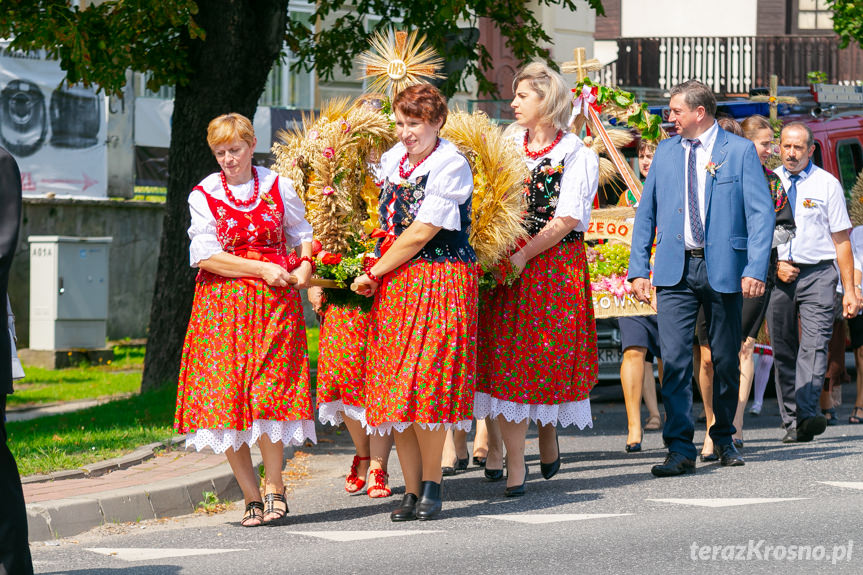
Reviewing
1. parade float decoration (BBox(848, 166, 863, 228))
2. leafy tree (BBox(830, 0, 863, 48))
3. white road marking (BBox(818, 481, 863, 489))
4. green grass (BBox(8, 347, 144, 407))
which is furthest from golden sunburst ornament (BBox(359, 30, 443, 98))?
leafy tree (BBox(830, 0, 863, 48))

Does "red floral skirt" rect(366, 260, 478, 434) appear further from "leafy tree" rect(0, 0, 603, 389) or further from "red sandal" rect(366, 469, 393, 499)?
"leafy tree" rect(0, 0, 603, 389)

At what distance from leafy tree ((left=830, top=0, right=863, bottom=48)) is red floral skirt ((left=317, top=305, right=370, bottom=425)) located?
12656mm

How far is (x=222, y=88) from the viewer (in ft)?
39.1

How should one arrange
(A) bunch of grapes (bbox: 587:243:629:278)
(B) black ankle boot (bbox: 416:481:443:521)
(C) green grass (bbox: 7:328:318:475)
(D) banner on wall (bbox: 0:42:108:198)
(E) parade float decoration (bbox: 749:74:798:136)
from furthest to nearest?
1. (D) banner on wall (bbox: 0:42:108:198)
2. (E) parade float decoration (bbox: 749:74:798:136)
3. (A) bunch of grapes (bbox: 587:243:629:278)
4. (C) green grass (bbox: 7:328:318:475)
5. (B) black ankle boot (bbox: 416:481:443:521)

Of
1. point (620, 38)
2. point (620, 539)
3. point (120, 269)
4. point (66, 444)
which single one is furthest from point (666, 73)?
point (620, 539)

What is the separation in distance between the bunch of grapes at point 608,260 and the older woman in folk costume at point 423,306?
2910mm

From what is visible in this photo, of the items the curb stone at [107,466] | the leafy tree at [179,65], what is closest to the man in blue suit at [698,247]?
the curb stone at [107,466]

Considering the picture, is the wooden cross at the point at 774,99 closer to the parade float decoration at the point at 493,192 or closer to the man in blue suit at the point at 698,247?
the man in blue suit at the point at 698,247

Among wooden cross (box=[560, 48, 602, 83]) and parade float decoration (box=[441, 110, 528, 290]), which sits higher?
wooden cross (box=[560, 48, 602, 83])

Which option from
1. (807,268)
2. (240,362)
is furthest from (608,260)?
(240,362)

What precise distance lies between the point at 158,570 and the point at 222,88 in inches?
264

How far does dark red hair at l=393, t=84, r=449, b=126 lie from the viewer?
22.4 ft

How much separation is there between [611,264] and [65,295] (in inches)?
332

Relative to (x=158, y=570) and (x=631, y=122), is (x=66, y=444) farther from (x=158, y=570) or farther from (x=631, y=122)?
(x=631, y=122)
